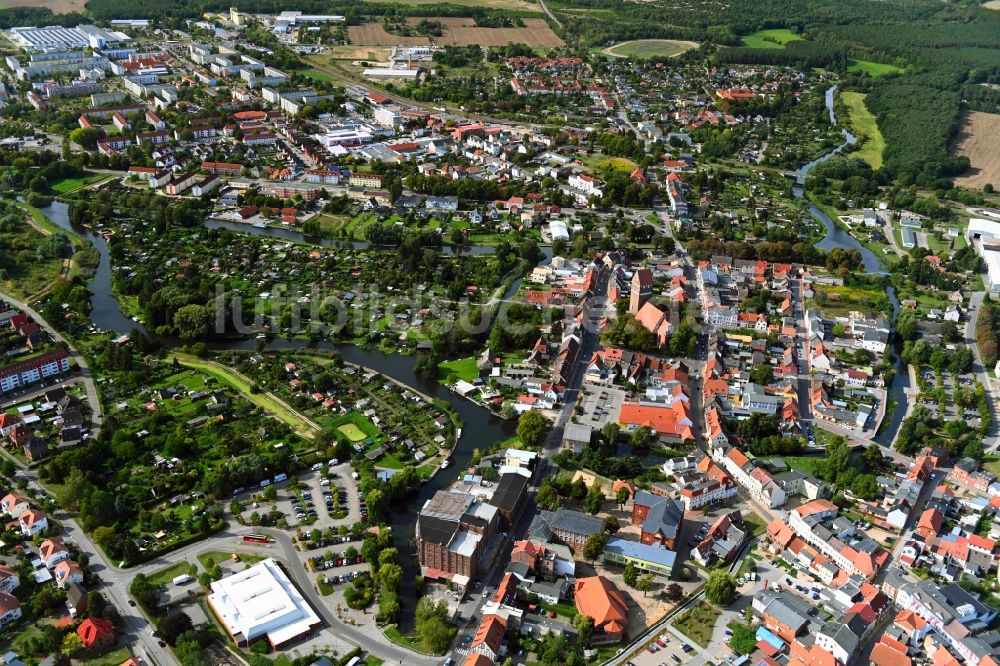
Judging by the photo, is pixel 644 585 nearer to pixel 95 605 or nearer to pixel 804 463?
pixel 804 463

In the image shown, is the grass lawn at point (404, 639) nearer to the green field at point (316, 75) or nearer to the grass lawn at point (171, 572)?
the grass lawn at point (171, 572)

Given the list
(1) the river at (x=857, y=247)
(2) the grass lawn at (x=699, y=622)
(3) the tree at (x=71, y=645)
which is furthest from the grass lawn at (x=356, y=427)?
(1) the river at (x=857, y=247)

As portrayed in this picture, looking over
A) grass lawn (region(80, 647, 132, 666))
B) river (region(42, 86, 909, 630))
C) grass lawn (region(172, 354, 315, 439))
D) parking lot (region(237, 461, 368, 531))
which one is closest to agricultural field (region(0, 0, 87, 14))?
river (region(42, 86, 909, 630))

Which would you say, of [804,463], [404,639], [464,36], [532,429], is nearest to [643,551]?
[532,429]

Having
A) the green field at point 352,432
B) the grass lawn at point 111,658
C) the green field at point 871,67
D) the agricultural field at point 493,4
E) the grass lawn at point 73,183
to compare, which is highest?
the agricultural field at point 493,4

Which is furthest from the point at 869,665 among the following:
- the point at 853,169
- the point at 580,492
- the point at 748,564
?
the point at 853,169

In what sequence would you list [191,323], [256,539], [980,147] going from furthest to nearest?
[980,147] < [191,323] < [256,539]
